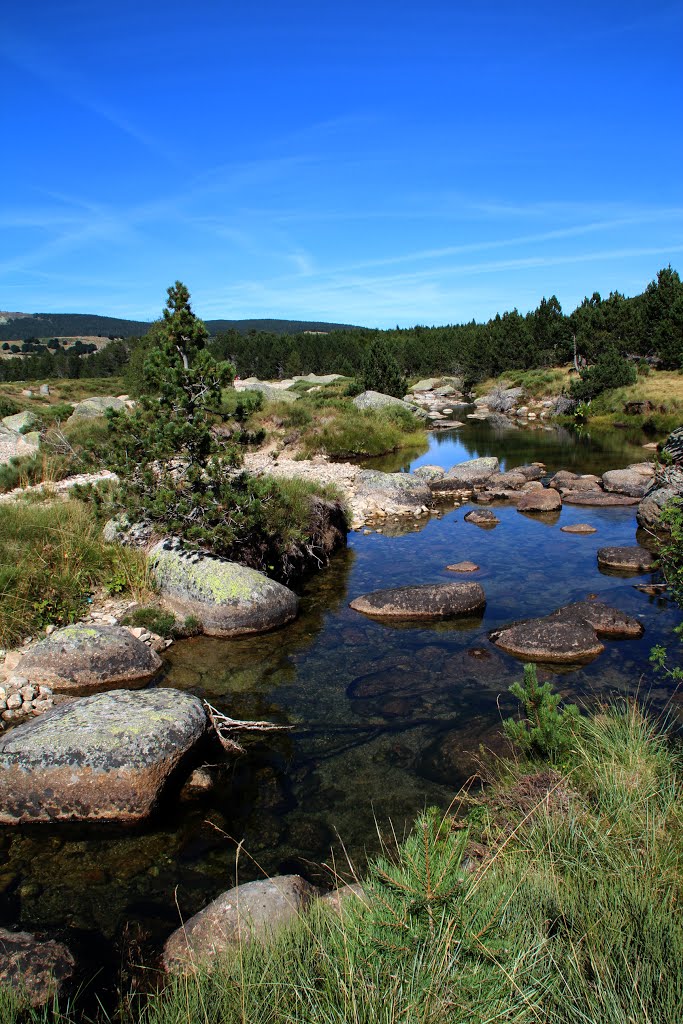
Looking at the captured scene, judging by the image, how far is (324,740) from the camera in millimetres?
7902

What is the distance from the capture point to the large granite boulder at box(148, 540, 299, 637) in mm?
10930

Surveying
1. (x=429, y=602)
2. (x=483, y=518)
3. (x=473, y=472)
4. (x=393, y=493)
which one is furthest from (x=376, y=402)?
(x=429, y=602)

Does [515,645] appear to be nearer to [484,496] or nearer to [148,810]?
[148,810]

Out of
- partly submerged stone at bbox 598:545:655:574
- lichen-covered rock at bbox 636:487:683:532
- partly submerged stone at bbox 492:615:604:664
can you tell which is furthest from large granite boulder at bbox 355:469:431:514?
partly submerged stone at bbox 492:615:604:664

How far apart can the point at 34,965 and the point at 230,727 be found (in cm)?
356

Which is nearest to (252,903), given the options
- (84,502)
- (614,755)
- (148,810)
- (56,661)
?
(148,810)

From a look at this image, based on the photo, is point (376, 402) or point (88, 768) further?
point (376, 402)

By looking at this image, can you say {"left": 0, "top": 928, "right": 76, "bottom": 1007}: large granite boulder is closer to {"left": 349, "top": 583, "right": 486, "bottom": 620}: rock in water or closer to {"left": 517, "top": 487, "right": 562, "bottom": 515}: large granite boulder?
{"left": 349, "top": 583, "right": 486, "bottom": 620}: rock in water

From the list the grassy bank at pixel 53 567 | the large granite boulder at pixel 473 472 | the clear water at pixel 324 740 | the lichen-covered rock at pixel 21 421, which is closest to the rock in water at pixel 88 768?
the clear water at pixel 324 740

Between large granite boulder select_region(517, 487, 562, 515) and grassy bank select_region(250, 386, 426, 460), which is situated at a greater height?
grassy bank select_region(250, 386, 426, 460)

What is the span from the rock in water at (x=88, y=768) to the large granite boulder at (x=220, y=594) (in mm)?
4153

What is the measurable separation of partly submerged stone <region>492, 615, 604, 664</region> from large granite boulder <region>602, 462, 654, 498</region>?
512 inches

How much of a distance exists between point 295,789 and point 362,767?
853 mm

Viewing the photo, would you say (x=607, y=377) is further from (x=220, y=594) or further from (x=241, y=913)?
(x=241, y=913)
